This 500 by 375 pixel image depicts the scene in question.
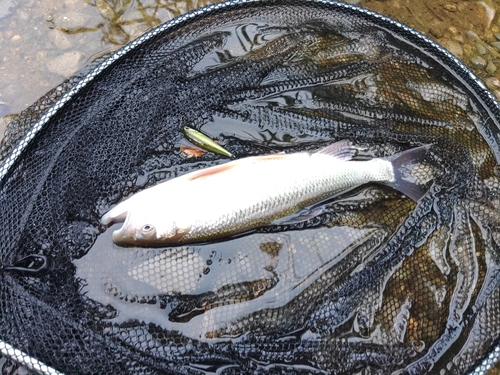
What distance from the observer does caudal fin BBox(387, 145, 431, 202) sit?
102 inches

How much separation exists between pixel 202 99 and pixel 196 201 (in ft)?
2.48

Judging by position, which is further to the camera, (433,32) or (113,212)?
(433,32)

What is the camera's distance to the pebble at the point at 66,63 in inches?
133

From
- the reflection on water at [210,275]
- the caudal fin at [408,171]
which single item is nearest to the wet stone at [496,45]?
the caudal fin at [408,171]

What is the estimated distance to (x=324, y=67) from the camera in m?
2.86

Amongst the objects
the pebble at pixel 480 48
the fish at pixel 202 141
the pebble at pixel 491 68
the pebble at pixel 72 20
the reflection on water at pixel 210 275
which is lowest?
the reflection on water at pixel 210 275

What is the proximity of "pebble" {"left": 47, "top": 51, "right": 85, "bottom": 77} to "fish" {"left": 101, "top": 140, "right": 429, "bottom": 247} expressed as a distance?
5.34 ft

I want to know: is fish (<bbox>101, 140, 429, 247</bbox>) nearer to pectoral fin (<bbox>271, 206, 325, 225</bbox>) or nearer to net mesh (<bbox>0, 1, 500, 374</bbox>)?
pectoral fin (<bbox>271, 206, 325, 225</bbox>)

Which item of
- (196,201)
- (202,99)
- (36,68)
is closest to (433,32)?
(202,99)

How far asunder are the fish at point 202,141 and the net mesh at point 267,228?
0.06 metres

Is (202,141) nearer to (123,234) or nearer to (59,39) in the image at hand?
(123,234)

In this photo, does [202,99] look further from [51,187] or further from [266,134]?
[51,187]

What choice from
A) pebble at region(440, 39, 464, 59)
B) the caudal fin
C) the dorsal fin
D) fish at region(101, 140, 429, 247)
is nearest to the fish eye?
fish at region(101, 140, 429, 247)

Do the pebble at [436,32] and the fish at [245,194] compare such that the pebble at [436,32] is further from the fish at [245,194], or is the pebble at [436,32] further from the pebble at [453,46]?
the fish at [245,194]
